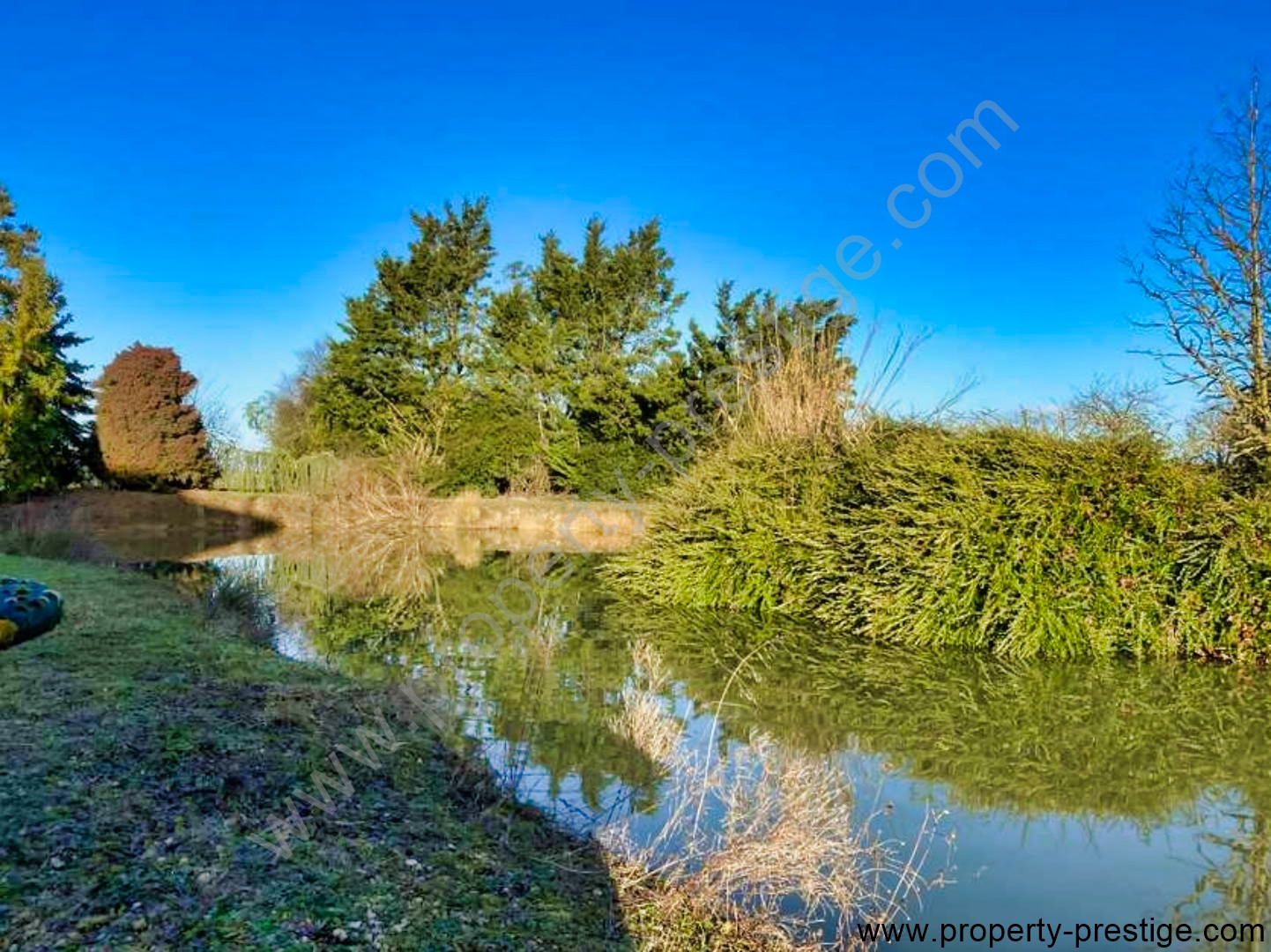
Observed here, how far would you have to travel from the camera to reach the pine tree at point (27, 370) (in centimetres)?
2089

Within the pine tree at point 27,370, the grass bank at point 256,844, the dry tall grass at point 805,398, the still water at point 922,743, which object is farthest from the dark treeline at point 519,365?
the grass bank at point 256,844

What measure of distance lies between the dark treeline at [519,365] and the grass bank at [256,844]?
70.6 feet

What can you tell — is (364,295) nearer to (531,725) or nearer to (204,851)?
(531,725)

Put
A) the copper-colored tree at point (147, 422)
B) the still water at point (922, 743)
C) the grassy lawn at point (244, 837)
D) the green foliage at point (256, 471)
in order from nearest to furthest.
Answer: the grassy lawn at point (244, 837) < the still water at point (922, 743) < the copper-colored tree at point (147, 422) < the green foliage at point (256, 471)

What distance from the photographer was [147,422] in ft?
77.8

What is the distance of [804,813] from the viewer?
3.39m

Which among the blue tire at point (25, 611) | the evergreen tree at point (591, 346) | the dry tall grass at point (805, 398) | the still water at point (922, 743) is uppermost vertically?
the evergreen tree at point (591, 346)

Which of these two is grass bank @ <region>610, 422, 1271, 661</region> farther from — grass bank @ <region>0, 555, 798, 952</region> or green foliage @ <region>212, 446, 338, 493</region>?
green foliage @ <region>212, 446, 338, 493</region>

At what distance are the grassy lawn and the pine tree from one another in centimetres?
1992

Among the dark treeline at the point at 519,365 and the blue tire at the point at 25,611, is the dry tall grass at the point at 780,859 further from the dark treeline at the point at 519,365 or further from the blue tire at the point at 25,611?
the dark treeline at the point at 519,365

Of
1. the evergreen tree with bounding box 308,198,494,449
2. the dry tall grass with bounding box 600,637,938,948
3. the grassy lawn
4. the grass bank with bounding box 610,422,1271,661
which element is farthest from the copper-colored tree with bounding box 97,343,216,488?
the dry tall grass with bounding box 600,637,938,948

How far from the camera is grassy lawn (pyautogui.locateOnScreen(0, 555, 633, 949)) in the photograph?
96.7 inches

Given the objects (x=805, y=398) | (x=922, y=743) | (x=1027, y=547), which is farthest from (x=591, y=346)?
(x=922, y=743)

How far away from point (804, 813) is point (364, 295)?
97.9ft
